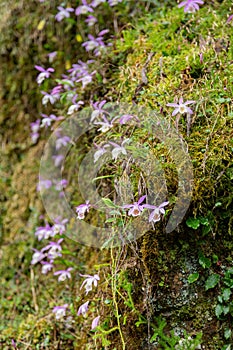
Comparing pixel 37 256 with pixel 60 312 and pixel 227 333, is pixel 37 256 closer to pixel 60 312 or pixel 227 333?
pixel 60 312

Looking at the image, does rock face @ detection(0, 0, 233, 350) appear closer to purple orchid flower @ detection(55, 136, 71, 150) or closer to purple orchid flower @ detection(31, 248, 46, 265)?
purple orchid flower @ detection(31, 248, 46, 265)

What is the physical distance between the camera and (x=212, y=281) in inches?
73.5

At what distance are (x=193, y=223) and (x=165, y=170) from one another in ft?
0.84

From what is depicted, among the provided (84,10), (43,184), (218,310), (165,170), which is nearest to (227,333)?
(218,310)

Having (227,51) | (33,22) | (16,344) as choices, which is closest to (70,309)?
(16,344)

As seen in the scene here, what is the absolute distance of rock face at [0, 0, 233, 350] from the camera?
189cm

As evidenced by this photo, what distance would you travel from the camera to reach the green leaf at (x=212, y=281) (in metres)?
1.86

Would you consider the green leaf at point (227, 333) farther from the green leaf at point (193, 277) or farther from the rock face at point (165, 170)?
the green leaf at point (193, 277)

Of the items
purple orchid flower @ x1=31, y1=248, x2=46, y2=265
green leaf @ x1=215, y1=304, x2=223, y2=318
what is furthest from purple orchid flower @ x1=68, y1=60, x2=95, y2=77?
green leaf @ x1=215, y1=304, x2=223, y2=318

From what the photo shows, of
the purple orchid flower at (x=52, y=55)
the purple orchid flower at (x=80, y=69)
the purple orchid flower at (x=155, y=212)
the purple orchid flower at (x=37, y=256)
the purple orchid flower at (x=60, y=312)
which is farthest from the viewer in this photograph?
the purple orchid flower at (x=52, y=55)

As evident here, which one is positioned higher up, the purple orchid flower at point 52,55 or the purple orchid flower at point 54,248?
the purple orchid flower at point 52,55

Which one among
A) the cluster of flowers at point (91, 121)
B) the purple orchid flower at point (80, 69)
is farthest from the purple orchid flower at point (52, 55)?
the purple orchid flower at point (80, 69)

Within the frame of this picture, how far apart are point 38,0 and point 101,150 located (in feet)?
5.95

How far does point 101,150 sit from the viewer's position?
7.19 feet
